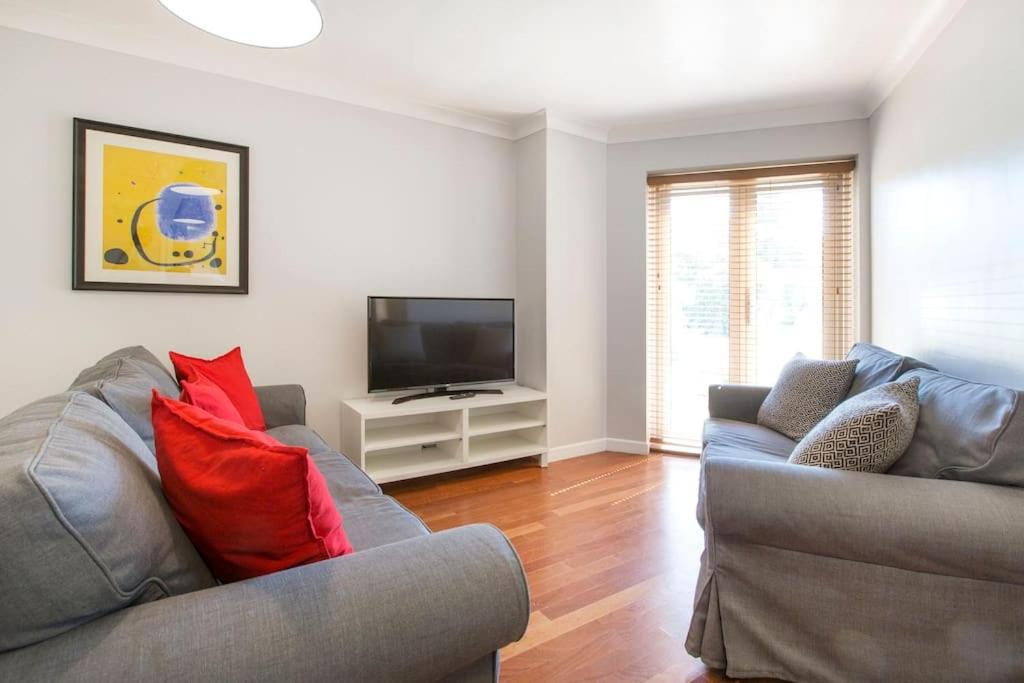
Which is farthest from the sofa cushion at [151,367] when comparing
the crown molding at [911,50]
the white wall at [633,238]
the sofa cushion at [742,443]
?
the crown molding at [911,50]

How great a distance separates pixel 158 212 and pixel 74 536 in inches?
98.7

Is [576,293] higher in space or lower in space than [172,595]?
higher

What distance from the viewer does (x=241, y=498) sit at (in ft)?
2.66

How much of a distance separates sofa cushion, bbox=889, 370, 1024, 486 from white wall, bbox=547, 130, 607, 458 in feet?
7.60

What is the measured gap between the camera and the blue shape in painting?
2.61 metres

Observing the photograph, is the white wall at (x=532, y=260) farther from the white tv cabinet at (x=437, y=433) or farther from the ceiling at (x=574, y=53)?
the ceiling at (x=574, y=53)

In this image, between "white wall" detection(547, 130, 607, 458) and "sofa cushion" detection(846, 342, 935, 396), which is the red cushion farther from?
"sofa cushion" detection(846, 342, 935, 396)

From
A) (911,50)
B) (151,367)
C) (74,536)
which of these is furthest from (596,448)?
(74,536)

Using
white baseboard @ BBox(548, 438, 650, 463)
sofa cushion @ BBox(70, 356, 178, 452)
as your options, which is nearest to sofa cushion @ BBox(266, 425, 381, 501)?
sofa cushion @ BBox(70, 356, 178, 452)

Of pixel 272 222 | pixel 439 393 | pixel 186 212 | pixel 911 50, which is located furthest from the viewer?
pixel 439 393

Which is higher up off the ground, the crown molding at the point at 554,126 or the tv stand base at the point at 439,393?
the crown molding at the point at 554,126

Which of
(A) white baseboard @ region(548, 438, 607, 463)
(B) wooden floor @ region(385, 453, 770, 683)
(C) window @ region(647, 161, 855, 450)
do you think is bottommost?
(B) wooden floor @ region(385, 453, 770, 683)

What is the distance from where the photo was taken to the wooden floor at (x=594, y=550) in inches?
61.6

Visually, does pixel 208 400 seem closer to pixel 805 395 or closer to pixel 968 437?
pixel 968 437
